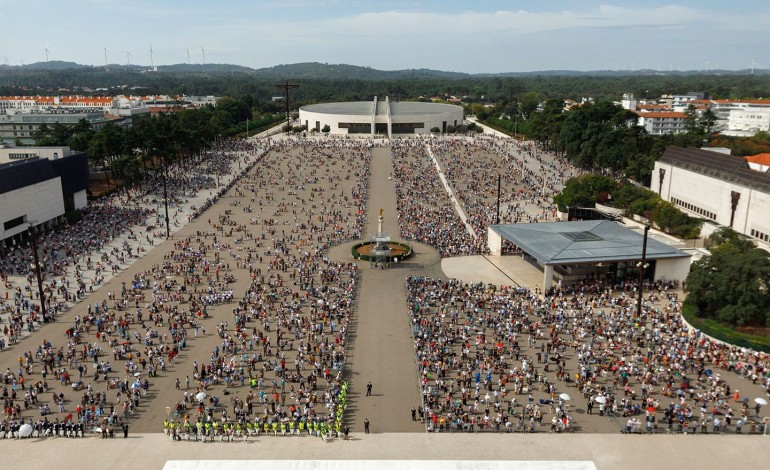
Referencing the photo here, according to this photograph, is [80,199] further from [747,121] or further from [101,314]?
[747,121]

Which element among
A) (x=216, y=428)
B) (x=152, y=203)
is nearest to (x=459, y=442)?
(x=216, y=428)

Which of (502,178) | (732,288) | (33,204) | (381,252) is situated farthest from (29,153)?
(732,288)

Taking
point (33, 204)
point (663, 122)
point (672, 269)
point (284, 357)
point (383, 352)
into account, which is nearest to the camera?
point (284, 357)

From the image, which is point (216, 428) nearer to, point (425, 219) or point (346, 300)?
point (346, 300)

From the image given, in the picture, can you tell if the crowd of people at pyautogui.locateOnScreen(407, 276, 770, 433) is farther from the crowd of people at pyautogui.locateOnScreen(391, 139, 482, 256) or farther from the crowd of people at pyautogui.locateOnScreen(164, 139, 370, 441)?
the crowd of people at pyautogui.locateOnScreen(391, 139, 482, 256)

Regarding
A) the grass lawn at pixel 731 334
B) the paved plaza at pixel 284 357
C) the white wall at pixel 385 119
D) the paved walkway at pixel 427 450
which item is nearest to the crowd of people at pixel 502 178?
the paved plaza at pixel 284 357

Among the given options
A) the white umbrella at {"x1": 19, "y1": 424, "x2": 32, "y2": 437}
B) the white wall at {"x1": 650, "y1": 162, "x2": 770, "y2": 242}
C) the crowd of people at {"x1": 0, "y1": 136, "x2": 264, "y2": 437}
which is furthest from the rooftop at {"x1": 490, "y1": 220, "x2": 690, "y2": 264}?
the white umbrella at {"x1": 19, "y1": 424, "x2": 32, "y2": 437}

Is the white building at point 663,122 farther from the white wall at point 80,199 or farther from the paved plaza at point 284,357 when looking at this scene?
the white wall at point 80,199
